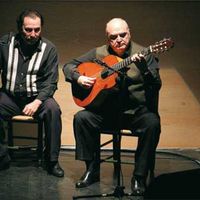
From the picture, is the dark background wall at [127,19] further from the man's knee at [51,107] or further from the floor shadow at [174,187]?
the floor shadow at [174,187]

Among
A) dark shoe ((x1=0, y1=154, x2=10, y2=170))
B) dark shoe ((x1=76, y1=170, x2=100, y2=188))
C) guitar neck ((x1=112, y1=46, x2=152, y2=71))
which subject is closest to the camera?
guitar neck ((x1=112, y1=46, x2=152, y2=71))

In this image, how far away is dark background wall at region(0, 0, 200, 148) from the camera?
4.79 m

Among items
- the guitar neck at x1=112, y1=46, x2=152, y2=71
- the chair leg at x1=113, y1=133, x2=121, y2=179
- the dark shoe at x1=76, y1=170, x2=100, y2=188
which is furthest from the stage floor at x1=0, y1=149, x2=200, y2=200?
the guitar neck at x1=112, y1=46, x2=152, y2=71

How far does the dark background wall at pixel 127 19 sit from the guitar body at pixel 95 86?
1.03 meters


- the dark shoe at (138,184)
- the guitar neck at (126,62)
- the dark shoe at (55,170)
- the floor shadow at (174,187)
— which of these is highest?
the guitar neck at (126,62)

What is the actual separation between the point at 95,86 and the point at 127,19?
1.39 m

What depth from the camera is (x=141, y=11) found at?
4.79 meters

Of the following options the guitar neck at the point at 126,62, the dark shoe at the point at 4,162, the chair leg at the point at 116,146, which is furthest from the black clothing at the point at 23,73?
the guitar neck at the point at 126,62

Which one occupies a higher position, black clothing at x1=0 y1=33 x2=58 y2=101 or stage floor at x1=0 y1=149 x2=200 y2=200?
black clothing at x1=0 y1=33 x2=58 y2=101

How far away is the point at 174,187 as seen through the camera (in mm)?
1728

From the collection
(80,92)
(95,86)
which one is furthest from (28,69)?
(95,86)

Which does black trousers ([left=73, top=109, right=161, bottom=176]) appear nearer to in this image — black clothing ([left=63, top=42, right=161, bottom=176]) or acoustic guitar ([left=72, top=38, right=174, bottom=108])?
black clothing ([left=63, top=42, right=161, bottom=176])

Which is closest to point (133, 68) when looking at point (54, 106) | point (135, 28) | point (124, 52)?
point (124, 52)

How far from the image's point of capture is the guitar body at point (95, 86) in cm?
356
